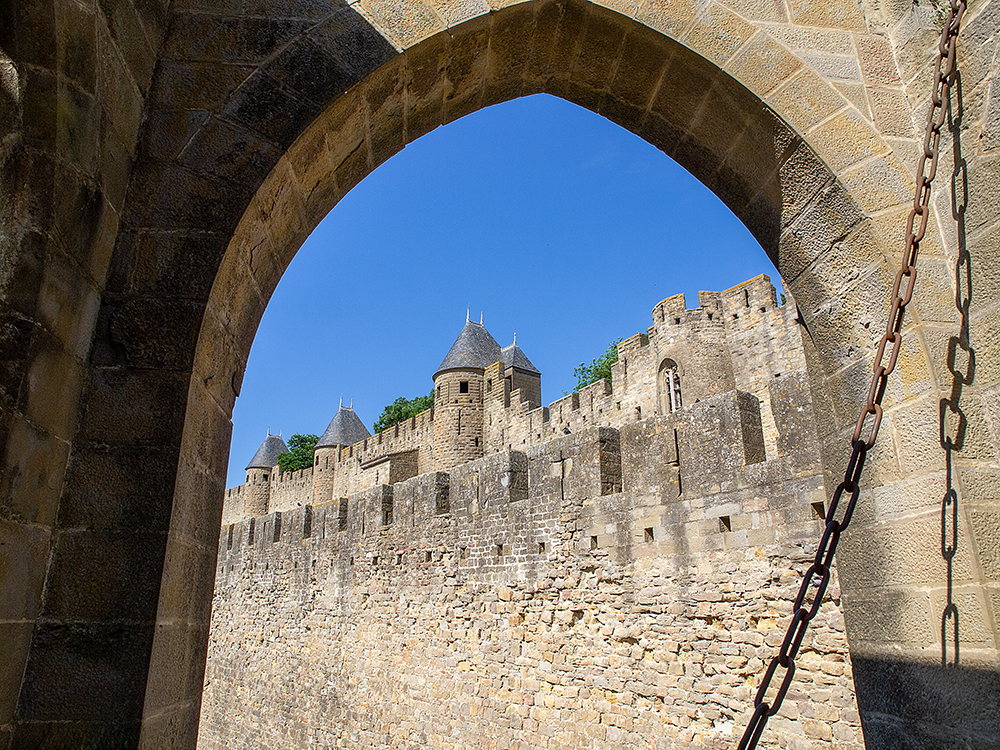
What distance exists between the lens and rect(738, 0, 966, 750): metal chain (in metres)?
1.90

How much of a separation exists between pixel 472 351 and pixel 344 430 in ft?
32.1

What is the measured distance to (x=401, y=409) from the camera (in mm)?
39594

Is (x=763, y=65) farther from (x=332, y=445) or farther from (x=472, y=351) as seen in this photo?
(x=332, y=445)

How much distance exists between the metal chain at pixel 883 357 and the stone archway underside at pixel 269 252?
6cm

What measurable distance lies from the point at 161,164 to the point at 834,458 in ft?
7.49

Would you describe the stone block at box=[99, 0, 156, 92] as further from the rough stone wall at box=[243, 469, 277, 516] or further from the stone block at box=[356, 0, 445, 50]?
the rough stone wall at box=[243, 469, 277, 516]

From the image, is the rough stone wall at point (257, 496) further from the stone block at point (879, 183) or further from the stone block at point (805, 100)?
the stone block at point (879, 183)

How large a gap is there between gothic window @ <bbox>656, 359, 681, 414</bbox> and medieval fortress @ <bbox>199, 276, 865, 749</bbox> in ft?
25.9

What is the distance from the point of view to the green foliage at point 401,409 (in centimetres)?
3894

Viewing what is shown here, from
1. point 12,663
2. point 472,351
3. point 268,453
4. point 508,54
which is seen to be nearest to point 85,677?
point 12,663

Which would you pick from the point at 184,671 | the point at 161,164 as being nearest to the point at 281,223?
the point at 161,164

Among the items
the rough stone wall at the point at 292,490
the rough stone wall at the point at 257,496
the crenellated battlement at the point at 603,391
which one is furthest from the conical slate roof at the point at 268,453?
the crenellated battlement at the point at 603,391

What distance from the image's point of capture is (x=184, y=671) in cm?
189

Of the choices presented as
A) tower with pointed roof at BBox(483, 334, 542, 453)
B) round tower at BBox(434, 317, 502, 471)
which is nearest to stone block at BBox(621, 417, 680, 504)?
tower with pointed roof at BBox(483, 334, 542, 453)
